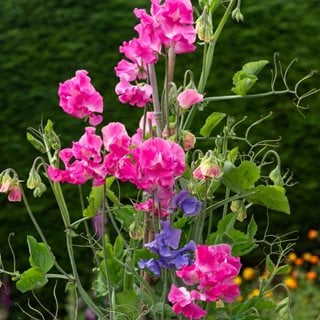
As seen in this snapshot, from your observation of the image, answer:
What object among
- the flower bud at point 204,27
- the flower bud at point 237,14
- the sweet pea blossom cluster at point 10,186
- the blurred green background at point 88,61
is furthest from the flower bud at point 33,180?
the blurred green background at point 88,61

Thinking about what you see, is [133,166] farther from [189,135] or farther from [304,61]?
[304,61]

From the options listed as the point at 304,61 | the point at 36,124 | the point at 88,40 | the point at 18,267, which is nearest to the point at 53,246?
the point at 18,267

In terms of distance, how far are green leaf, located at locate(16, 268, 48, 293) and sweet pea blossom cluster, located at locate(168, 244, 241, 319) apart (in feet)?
0.97

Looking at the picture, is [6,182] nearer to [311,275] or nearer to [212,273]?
[212,273]

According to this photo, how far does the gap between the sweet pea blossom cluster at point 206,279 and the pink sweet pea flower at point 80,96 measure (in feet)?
0.99

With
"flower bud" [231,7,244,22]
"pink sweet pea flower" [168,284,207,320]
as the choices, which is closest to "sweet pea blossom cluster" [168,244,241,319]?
"pink sweet pea flower" [168,284,207,320]

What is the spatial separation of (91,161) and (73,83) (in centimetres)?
16

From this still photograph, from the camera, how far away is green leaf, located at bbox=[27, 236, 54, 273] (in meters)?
1.80

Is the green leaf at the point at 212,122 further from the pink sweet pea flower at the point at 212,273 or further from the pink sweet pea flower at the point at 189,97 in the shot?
the pink sweet pea flower at the point at 212,273

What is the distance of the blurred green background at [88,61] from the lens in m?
3.61

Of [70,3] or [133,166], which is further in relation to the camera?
[70,3]

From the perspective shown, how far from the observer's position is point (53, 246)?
143 inches

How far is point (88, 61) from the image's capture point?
3.62m

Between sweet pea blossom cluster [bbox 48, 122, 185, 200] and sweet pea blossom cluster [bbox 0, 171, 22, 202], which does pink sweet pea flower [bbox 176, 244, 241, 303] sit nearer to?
sweet pea blossom cluster [bbox 48, 122, 185, 200]
